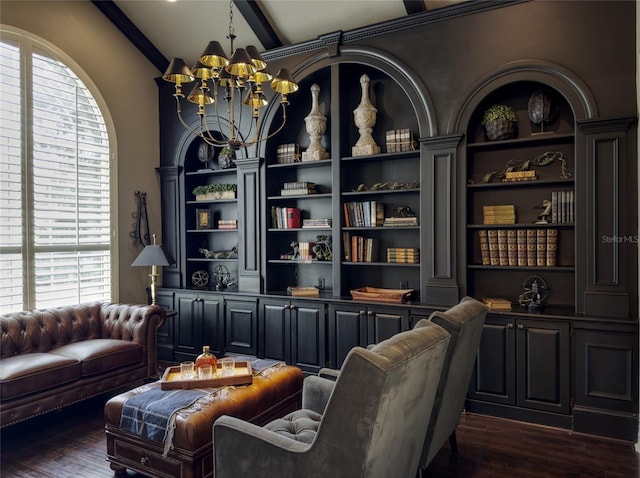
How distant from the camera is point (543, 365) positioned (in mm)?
3400

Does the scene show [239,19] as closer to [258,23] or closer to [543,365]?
[258,23]

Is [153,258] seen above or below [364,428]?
above

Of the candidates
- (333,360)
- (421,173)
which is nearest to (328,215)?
(421,173)

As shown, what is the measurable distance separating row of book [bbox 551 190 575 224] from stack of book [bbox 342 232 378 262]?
64.0 inches

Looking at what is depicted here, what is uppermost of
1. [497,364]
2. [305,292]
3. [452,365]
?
[305,292]

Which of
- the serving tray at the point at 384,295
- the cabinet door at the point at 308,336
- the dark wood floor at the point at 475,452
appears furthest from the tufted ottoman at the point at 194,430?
the serving tray at the point at 384,295

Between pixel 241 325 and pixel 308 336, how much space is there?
839mm

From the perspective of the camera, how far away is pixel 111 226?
4.93m

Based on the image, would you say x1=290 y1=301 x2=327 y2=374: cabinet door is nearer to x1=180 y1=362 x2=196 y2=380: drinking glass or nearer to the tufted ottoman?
the tufted ottoman

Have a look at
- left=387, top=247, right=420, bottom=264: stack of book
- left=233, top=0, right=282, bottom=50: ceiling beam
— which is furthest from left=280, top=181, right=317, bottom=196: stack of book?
left=233, top=0, right=282, bottom=50: ceiling beam

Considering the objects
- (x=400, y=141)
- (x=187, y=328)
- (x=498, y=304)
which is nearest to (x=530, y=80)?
(x=400, y=141)

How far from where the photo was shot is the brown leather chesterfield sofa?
3201mm

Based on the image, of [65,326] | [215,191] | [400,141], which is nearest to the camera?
[65,326]

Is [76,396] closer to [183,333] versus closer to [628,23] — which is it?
[183,333]
